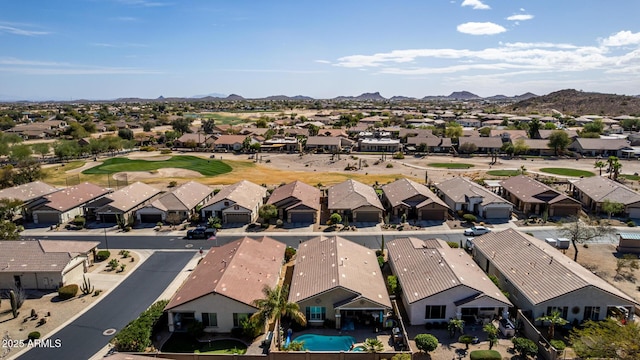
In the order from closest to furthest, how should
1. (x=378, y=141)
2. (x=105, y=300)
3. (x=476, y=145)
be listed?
1. (x=105, y=300)
2. (x=476, y=145)
3. (x=378, y=141)

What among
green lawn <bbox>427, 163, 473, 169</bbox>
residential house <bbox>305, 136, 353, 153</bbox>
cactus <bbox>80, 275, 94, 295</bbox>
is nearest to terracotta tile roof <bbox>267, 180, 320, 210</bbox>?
cactus <bbox>80, 275, 94, 295</bbox>

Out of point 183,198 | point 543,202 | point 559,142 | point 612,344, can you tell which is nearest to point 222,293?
point 612,344

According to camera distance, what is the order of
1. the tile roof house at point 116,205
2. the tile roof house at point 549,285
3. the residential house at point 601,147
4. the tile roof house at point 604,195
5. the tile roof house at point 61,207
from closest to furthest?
the tile roof house at point 549,285 < the tile roof house at point 116,205 < the tile roof house at point 61,207 < the tile roof house at point 604,195 < the residential house at point 601,147

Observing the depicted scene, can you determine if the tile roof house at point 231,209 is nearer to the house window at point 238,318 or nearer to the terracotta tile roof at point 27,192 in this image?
the house window at point 238,318

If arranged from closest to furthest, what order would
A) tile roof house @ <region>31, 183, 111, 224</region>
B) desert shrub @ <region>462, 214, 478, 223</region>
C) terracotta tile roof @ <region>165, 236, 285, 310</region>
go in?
terracotta tile roof @ <region>165, 236, 285, 310</region>, desert shrub @ <region>462, 214, 478, 223</region>, tile roof house @ <region>31, 183, 111, 224</region>

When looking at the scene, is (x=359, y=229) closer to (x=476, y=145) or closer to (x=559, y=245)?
(x=559, y=245)

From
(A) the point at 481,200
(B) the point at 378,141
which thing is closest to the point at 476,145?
(B) the point at 378,141

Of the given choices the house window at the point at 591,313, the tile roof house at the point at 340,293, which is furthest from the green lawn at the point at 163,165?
the house window at the point at 591,313

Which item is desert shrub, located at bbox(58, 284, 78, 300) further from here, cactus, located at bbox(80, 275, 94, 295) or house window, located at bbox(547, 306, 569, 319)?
house window, located at bbox(547, 306, 569, 319)
